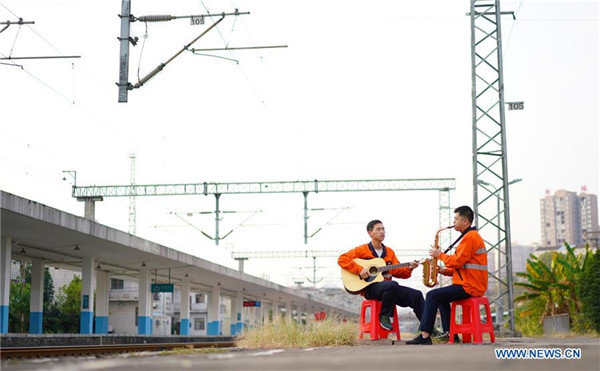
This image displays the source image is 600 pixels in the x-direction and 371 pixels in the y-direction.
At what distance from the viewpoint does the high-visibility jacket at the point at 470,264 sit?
349 inches

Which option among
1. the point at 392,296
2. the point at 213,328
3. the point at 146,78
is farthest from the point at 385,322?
the point at 213,328

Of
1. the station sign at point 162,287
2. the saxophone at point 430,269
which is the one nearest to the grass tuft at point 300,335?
the saxophone at point 430,269

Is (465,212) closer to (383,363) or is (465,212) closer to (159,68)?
(383,363)

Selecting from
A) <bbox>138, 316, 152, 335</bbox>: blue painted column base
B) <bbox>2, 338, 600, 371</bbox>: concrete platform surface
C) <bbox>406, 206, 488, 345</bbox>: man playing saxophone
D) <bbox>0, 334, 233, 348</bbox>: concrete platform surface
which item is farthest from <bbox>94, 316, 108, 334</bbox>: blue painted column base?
<bbox>2, 338, 600, 371</bbox>: concrete platform surface

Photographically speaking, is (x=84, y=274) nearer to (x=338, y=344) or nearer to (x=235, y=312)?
(x=338, y=344)

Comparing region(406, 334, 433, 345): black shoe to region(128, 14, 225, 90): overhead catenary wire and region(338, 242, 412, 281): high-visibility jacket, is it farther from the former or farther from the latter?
region(128, 14, 225, 90): overhead catenary wire

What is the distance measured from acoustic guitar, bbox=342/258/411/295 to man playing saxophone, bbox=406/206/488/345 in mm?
657

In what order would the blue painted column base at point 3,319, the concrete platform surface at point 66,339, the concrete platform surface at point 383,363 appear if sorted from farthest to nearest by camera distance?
the blue painted column base at point 3,319
the concrete platform surface at point 66,339
the concrete platform surface at point 383,363

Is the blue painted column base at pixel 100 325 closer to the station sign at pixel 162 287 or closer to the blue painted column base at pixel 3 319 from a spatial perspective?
the station sign at pixel 162 287

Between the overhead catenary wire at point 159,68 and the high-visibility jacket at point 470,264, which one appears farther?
the overhead catenary wire at point 159,68

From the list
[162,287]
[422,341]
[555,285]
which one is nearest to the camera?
[422,341]

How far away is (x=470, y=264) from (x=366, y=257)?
141 centimetres

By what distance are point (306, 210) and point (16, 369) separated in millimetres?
38358

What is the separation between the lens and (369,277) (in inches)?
384
